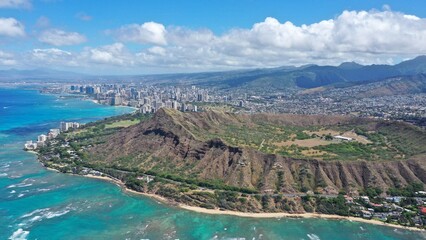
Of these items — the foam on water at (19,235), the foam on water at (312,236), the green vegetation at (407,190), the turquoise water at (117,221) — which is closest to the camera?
the foam on water at (19,235)

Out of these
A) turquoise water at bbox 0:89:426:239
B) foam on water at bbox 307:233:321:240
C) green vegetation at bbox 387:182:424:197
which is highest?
green vegetation at bbox 387:182:424:197

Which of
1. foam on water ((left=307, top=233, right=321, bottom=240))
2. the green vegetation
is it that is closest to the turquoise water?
foam on water ((left=307, top=233, right=321, bottom=240))

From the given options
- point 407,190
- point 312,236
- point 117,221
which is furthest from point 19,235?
point 407,190

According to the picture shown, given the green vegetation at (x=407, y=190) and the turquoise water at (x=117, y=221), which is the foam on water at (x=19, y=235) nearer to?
the turquoise water at (x=117, y=221)

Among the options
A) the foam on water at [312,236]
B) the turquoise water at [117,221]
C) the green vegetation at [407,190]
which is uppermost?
the green vegetation at [407,190]

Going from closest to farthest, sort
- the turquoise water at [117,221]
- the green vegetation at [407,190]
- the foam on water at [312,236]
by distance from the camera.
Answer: the foam on water at [312,236], the turquoise water at [117,221], the green vegetation at [407,190]

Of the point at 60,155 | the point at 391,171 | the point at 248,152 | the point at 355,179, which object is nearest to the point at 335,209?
the point at 355,179

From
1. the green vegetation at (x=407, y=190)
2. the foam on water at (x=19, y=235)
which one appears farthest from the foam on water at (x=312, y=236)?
the foam on water at (x=19, y=235)

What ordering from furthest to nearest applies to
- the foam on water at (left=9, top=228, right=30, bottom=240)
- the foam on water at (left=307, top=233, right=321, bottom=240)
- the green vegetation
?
the green vegetation, the foam on water at (left=307, top=233, right=321, bottom=240), the foam on water at (left=9, top=228, right=30, bottom=240)

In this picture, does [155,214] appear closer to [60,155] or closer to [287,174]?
[287,174]

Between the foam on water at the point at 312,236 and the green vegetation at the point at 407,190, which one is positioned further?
the green vegetation at the point at 407,190

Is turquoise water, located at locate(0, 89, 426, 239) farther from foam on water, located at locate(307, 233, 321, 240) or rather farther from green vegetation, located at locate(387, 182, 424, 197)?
green vegetation, located at locate(387, 182, 424, 197)
